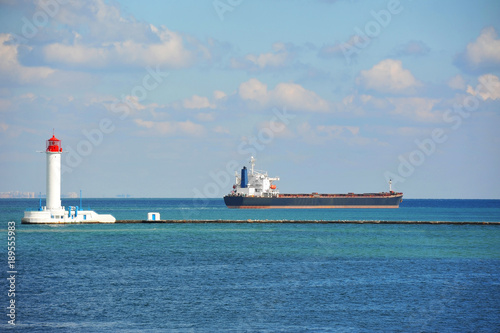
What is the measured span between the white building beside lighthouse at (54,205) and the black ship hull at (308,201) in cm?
8246

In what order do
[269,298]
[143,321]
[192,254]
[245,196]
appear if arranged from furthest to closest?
[245,196], [192,254], [269,298], [143,321]

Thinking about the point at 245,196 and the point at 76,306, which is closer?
the point at 76,306

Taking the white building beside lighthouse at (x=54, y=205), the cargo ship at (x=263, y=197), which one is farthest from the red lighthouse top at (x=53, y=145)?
the cargo ship at (x=263, y=197)

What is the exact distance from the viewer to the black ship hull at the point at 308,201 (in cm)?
15738

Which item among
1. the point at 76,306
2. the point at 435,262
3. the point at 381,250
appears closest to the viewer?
the point at 76,306

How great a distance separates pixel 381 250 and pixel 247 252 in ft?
39.8

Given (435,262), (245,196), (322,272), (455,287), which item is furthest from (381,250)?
(245,196)

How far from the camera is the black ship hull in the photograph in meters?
157

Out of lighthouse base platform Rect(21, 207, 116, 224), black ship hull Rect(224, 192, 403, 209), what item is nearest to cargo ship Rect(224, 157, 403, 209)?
black ship hull Rect(224, 192, 403, 209)

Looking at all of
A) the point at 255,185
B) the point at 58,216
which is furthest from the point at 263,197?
the point at 58,216

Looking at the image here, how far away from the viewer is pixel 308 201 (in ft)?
528

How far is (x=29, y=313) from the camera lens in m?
27.4

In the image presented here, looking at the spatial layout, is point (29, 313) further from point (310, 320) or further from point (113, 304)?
point (310, 320)

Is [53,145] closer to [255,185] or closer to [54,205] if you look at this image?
[54,205]
